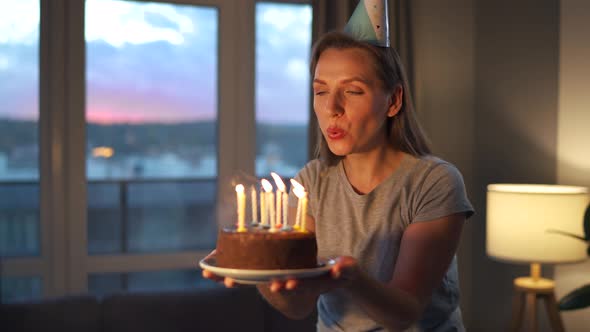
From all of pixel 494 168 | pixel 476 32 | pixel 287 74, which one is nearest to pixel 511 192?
pixel 494 168

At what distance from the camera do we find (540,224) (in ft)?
9.75

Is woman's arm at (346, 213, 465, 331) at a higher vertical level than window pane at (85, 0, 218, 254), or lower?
lower

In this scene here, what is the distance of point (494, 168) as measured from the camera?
12.9 ft

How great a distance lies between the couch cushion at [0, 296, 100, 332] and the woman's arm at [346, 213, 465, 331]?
6.23 feet

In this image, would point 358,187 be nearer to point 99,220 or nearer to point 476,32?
point 476,32

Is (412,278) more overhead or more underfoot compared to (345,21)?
more underfoot

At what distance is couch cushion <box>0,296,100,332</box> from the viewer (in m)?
2.75

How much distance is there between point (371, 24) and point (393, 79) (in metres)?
0.15

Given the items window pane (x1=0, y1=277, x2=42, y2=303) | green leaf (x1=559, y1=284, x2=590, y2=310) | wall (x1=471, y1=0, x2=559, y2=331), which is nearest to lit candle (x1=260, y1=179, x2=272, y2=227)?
green leaf (x1=559, y1=284, x2=590, y2=310)

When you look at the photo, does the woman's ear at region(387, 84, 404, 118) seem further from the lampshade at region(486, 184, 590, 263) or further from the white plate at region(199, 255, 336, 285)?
the lampshade at region(486, 184, 590, 263)

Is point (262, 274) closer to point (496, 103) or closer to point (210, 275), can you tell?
point (210, 275)

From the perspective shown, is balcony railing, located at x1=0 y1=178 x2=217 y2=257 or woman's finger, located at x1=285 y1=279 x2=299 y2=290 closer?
woman's finger, located at x1=285 y1=279 x2=299 y2=290

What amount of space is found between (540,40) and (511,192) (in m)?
1.04

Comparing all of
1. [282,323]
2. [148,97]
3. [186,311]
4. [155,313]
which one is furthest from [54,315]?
[148,97]
